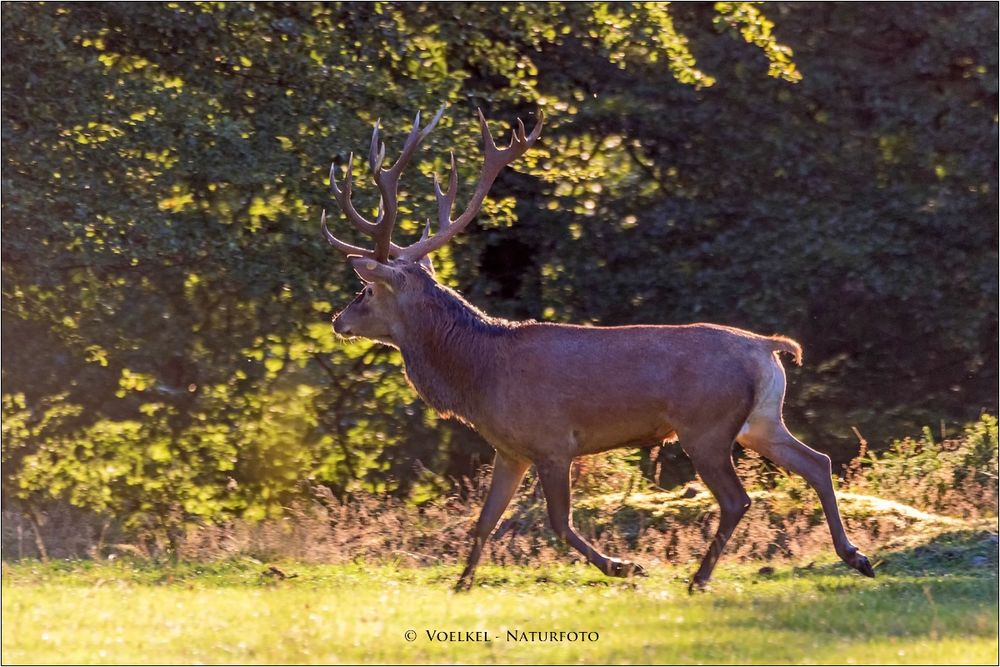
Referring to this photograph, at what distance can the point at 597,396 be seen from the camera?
9.38 meters

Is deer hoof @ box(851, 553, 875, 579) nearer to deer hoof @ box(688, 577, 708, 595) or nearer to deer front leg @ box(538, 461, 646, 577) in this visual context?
deer hoof @ box(688, 577, 708, 595)

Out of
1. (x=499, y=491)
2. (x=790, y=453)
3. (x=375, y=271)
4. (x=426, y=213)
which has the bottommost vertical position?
(x=499, y=491)

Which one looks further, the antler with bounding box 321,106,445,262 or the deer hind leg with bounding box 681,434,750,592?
the antler with bounding box 321,106,445,262

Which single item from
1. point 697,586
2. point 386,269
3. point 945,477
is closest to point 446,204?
point 386,269

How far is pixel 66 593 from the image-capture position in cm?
876

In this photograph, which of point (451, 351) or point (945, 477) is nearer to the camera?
point (451, 351)

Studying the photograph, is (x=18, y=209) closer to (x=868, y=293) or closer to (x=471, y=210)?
(x=471, y=210)

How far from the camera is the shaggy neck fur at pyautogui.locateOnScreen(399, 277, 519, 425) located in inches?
382

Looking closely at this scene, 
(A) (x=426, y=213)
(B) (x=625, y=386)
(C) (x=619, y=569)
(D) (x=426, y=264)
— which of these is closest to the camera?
(C) (x=619, y=569)

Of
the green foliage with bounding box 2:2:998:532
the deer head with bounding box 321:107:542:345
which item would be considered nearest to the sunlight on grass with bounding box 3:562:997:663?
the deer head with bounding box 321:107:542:345

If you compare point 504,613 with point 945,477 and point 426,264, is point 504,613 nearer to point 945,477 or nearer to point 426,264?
point 426,264

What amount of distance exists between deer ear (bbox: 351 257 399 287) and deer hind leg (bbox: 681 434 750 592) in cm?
227

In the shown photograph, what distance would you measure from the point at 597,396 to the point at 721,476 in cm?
90

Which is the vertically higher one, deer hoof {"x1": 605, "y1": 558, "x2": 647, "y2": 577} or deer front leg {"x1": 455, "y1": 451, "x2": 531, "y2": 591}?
deer front leg {"x1": 455, "y1": 451, "x2": 531, "y2": 591}
